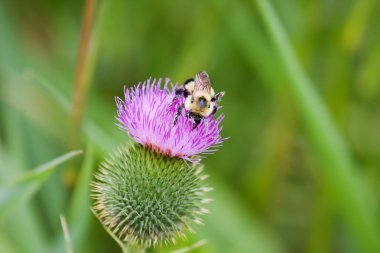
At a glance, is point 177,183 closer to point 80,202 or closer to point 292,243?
point 80,202

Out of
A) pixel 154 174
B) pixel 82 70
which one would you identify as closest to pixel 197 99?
pixel 154 174

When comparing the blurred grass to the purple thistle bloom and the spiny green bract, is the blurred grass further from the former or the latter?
the purple thistle bloom

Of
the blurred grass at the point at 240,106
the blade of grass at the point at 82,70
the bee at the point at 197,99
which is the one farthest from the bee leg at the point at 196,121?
the blade of grass at the point at 82,70

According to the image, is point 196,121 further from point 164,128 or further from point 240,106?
point 240,106

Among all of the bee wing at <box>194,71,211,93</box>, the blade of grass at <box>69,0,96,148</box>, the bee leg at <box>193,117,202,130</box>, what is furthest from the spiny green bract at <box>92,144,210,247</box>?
the blade of grass at <box>69,0,96,148</box>

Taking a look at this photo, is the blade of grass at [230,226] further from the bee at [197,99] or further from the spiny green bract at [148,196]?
the bee at [197,99]
